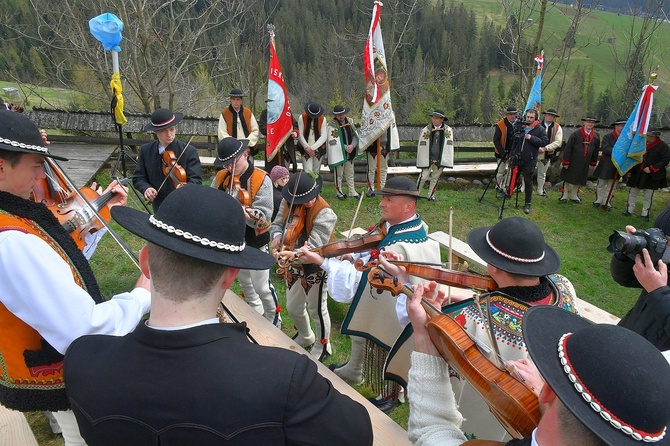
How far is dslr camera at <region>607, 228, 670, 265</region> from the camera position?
251 cm

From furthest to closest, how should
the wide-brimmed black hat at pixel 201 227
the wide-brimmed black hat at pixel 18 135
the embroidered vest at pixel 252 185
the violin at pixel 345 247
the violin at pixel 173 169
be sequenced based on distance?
the violin at pixel 173 169, the embroidered vest at pixel 252 185, the violin at pixel 345 247, the wide-brimmed black hat at pixel 18 135, the wide-brimmed black hat at pixel 201 227

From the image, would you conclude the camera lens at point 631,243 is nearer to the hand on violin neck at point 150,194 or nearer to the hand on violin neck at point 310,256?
the hand on violin neck at point 310,256

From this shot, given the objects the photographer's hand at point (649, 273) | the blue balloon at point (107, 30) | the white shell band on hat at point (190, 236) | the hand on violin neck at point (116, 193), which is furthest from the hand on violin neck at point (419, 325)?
the blue balloon at point (107, 30)

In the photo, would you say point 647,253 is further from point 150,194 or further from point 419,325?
point 150,194

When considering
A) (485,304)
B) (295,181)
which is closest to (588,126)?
(295,181)

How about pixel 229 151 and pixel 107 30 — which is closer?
pixel 229 151

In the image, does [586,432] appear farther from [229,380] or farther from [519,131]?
[519,131]

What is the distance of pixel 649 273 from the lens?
2.48m

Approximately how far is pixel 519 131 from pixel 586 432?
8.52m

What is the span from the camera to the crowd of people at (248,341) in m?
1.14

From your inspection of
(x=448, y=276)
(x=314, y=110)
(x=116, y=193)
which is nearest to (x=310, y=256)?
(x=448, y=276)

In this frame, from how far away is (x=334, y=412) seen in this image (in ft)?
4.16

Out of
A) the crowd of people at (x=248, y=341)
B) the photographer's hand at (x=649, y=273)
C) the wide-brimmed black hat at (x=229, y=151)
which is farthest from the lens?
the wide-brimmed black hat at (x=229, y=151)

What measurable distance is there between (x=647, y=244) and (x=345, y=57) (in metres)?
19.8
